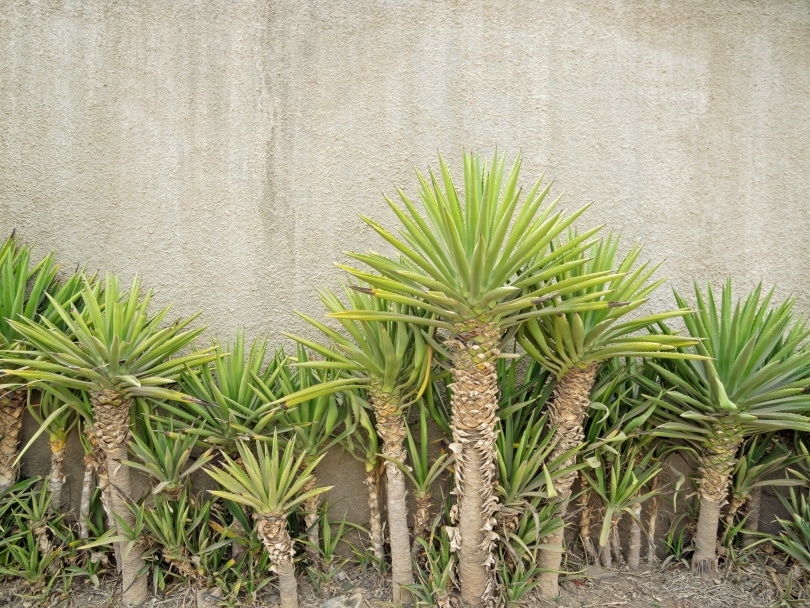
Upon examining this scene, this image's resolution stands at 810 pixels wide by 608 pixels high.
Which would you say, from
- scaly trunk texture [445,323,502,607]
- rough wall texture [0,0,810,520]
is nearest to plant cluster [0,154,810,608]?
scaly trunk texture [445,323,502,607]

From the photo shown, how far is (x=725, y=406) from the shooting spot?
6.30 ft

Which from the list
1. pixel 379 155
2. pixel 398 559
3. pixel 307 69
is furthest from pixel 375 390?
pixel 307 69

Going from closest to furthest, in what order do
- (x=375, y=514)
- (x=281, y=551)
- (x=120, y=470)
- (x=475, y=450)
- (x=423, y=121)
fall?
(x=475, y=450), (x=281, y=551), (x=120, y=470), (x=375, y=514), (x=423, y=121)

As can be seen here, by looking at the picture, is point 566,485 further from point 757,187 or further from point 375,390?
point 757,187

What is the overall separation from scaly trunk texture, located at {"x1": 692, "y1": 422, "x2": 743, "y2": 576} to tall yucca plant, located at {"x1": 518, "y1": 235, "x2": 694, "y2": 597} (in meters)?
0.45

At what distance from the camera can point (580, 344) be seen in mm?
1963

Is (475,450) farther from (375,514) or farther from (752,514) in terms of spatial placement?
(752,514)

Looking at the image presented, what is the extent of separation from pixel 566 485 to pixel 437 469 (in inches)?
19.6

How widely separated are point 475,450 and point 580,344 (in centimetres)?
51

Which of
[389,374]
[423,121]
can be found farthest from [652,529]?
[423,121]

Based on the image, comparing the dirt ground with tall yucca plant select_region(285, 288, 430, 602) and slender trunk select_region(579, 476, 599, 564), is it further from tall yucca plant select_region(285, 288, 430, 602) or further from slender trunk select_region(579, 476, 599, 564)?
tall yucca plant select_region(285, 288, 430, 602)

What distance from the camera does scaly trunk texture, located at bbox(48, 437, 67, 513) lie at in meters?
2.43

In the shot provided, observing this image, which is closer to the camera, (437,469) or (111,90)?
(437,469)

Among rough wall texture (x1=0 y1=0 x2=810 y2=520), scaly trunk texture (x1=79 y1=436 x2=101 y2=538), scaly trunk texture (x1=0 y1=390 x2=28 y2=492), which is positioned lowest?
scaly trunk texture (x1=79 y1=436 x2=101 y2=538)
